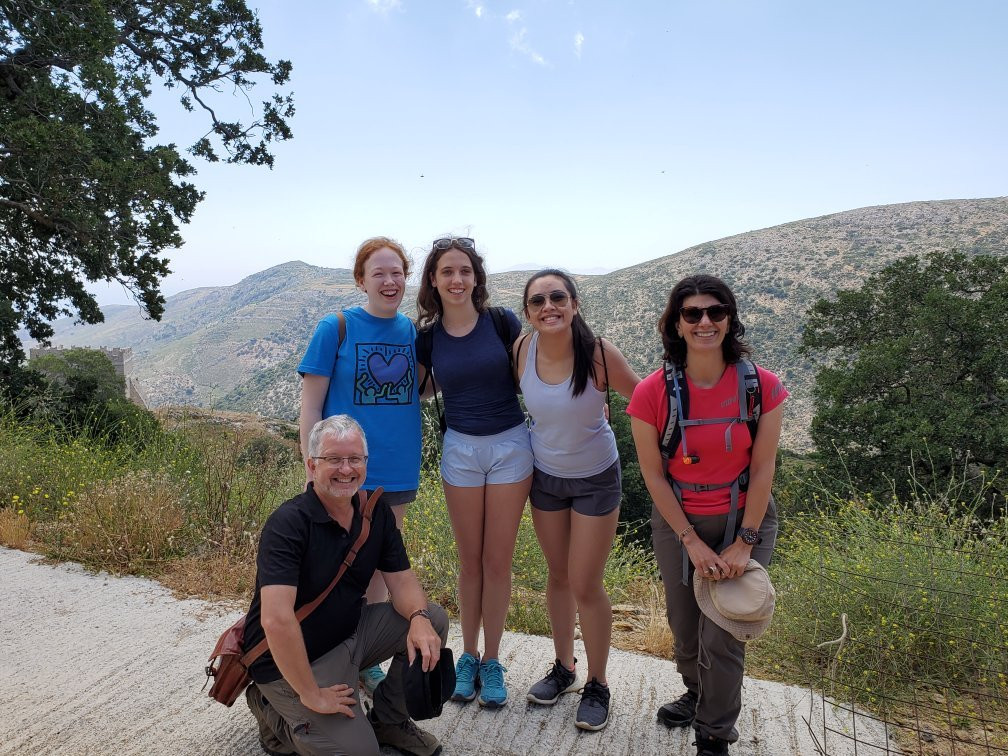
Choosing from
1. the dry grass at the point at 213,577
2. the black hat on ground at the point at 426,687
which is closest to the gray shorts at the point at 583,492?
the black hat on ground at the point at 426,687

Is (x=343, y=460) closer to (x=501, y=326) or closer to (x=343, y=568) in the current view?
(x=343, y=568)

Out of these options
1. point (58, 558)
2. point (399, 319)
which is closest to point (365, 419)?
point (399, 319)

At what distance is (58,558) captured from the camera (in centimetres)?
476

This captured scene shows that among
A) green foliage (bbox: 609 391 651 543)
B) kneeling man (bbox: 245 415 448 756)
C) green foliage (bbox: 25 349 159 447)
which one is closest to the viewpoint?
kneeling man (bbox: 245 415 448 756)

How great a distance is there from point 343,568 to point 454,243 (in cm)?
143

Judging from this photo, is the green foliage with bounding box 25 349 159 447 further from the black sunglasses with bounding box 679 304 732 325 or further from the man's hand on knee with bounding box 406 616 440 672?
the black sunglasses with bounding box 679 304 732 325

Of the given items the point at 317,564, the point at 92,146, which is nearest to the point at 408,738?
the point at 317,564

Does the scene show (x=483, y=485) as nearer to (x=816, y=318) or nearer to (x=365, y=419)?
(x=365, y=419)

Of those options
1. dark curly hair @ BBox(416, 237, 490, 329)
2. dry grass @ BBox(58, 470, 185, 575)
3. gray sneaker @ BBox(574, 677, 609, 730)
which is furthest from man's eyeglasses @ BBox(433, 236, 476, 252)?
dry grass @ BBox(58, 470, 185, 575)

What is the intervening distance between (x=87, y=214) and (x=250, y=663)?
35.3 ft

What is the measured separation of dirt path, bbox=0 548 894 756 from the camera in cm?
275

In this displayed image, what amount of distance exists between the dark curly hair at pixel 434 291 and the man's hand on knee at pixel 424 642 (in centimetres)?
128

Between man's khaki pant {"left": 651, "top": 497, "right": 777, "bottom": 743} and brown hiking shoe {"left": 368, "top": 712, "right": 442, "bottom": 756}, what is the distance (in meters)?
1.03

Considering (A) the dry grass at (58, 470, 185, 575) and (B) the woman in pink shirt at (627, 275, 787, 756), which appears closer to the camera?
(B) the woman in pink shirt at (627, 275, 787, 756)
